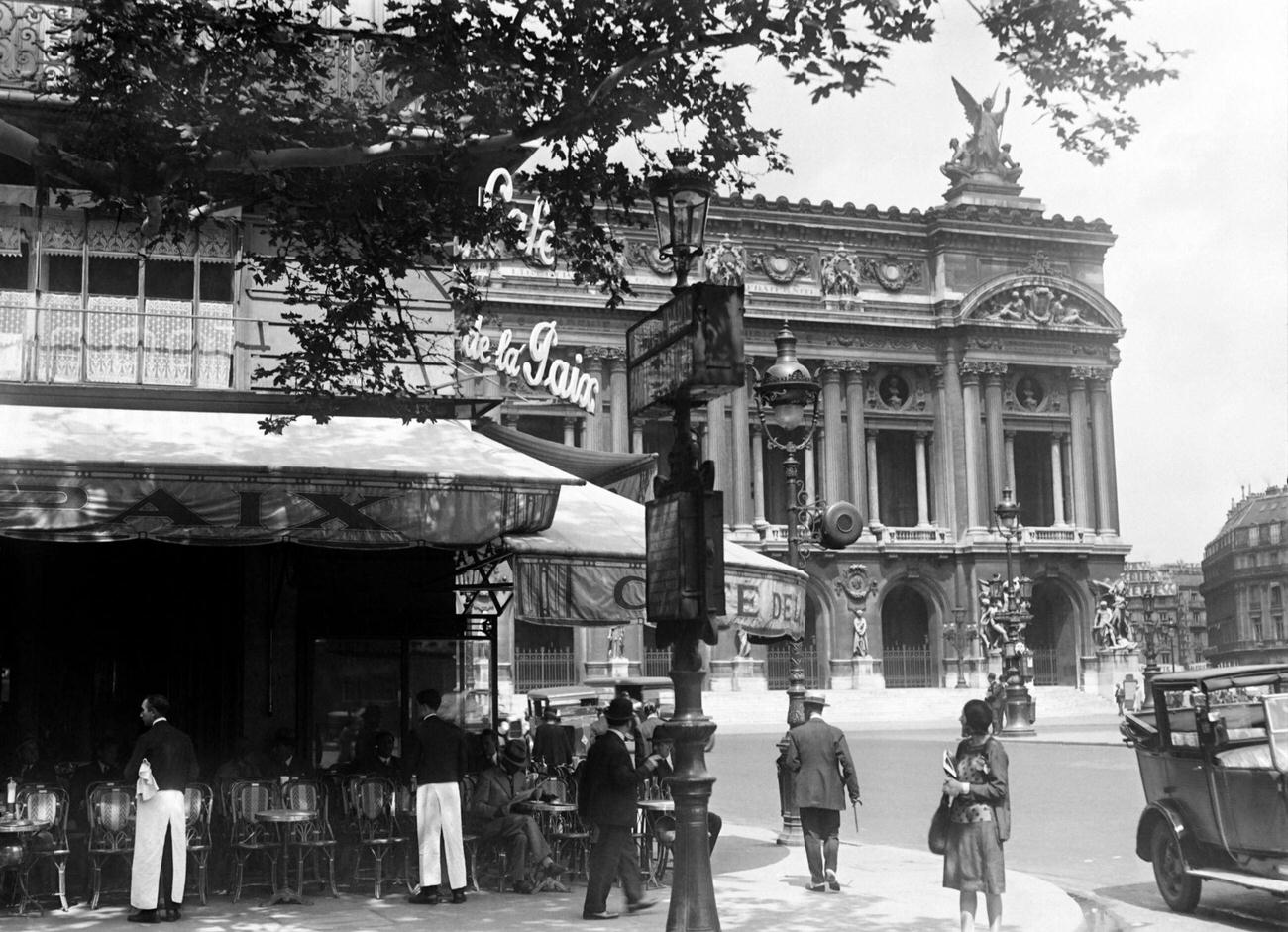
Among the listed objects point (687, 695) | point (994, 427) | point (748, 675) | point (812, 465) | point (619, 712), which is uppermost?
point (994, 427)

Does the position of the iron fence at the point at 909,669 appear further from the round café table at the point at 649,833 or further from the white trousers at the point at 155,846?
the white trousers at the point at 155,846

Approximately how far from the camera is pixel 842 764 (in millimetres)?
13055

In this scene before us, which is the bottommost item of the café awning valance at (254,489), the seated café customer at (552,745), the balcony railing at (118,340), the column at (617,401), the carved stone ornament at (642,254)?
the seated café customer at (552,745)

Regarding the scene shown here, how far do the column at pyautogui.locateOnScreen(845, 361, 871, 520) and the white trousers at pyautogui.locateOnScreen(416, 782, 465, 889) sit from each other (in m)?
51.4

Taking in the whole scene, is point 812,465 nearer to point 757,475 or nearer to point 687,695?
point 757,475

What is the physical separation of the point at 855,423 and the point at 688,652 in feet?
178

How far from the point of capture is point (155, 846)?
1130 cm

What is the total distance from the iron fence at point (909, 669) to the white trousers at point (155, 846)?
174 ft

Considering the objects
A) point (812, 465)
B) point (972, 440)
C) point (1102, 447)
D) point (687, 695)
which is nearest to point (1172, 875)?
point (687, 695)

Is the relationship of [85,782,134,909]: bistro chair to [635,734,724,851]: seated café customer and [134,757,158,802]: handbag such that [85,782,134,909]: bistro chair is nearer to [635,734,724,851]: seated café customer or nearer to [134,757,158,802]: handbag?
[134,757,158,802]: handbag

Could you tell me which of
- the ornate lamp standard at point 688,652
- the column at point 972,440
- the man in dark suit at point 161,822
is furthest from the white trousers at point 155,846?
the column at point 972,440

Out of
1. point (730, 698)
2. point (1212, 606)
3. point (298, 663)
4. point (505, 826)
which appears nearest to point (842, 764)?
point (505, 826)

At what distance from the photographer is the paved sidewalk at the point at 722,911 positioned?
11008 mm

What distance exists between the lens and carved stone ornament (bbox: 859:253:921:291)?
2511 inches
